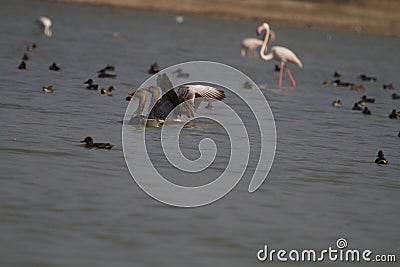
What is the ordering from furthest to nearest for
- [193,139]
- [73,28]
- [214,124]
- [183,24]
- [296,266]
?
[183,24], [73,28], [214,124], [193,139], [296,266]

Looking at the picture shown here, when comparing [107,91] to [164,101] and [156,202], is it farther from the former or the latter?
[156,202]

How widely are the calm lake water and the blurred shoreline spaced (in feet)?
125

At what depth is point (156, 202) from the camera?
976 centimetres

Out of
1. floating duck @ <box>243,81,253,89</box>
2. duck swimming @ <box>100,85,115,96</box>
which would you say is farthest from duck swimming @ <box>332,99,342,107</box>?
duck swimming @ <box>100,85,115,96</box>

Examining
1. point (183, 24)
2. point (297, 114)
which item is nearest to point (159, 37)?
point (183, 24)

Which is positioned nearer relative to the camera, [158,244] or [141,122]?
[158,244]

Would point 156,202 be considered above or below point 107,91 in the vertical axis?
below

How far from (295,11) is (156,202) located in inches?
2194

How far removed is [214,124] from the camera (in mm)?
15602

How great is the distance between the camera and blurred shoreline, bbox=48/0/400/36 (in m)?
61.7

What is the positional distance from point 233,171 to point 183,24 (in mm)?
40509

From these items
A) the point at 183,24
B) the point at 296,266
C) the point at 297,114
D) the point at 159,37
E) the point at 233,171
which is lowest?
the point at 296,266

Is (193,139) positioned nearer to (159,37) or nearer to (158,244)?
(158,244)

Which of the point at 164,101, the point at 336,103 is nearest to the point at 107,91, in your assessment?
the point at 164,101
